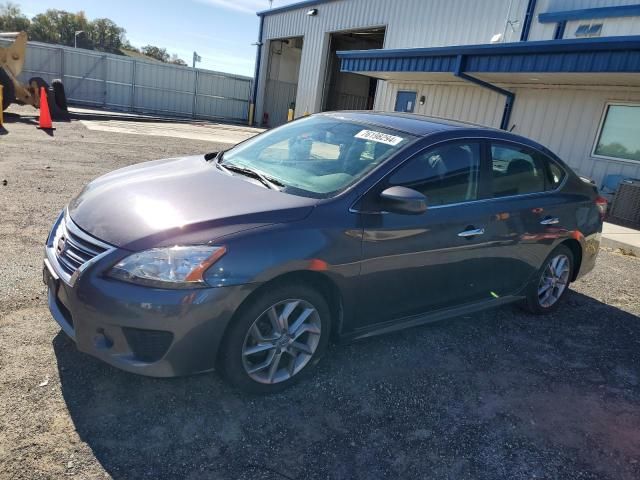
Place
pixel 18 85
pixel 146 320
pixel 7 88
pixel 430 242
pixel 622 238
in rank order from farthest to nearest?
pixel 18 85 < pixel 7 88 < pixel 622 238 < pixel 430 242 < pixel 146 320

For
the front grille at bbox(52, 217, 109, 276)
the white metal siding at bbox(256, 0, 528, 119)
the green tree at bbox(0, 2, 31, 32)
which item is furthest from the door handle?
the green tree at bbox(0, 2, 31, 32)

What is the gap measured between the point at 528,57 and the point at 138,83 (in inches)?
851

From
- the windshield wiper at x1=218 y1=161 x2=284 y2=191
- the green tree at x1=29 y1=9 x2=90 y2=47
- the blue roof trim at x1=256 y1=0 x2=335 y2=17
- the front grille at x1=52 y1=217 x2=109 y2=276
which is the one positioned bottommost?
the front grille at x1=52 y1=217 x2=109 y2=276

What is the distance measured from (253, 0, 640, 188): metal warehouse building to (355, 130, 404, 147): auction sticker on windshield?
287 inches

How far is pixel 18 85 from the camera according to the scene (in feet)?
49.1

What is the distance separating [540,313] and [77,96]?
26130 mm

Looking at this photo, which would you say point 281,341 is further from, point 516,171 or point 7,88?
point 7,88

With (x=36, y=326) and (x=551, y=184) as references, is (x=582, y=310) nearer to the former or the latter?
(x=551, y=184)

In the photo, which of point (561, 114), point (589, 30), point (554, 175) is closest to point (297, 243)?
point (554, 175)

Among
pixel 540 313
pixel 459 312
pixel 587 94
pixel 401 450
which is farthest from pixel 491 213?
pixel 587 94

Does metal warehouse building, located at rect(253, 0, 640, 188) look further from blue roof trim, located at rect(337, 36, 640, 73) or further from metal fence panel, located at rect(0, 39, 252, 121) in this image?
metal fence panel, located at rect(0, 39, 252, 121)

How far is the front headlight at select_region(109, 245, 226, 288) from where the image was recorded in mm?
2486

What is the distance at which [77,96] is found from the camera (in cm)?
2498

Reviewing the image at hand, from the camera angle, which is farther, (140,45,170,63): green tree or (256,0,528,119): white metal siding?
(140,45,170,63): green tree
